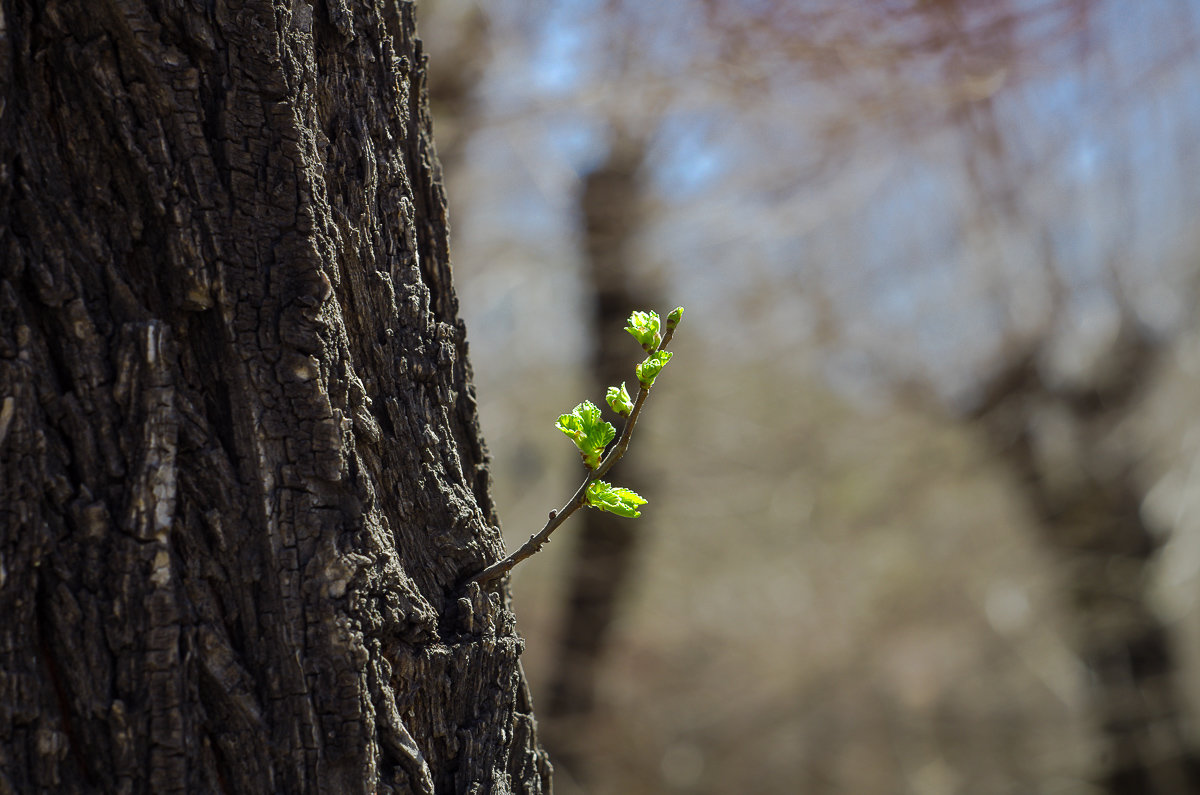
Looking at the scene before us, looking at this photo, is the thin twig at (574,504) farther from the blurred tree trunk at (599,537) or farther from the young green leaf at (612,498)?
the blurred tree trunk at (599,537)

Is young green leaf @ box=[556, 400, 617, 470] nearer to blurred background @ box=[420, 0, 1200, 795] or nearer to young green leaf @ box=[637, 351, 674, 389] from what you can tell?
young green leaf @ box=[637, 351, 674, 389]

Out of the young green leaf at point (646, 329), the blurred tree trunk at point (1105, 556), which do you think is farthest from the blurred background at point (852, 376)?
the young green leaf at point (646, 329)

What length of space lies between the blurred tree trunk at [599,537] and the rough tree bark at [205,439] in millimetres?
5051

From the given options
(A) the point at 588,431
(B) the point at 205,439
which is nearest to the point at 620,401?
(A) the point at 588,431

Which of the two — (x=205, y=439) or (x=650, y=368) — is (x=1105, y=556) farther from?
(x=205, y=439)

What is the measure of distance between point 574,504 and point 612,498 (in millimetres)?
54

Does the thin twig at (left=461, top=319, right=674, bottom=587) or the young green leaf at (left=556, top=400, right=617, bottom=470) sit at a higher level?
the young green leaf at (left=556, top=400, right=617, bottom=470)

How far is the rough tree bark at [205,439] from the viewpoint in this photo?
1026mm

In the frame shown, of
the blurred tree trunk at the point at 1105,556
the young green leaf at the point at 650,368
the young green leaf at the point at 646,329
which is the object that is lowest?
the young green leaf at the point at 650,368

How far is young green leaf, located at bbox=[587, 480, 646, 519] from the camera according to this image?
1.17 meters

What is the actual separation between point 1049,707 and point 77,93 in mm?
9727

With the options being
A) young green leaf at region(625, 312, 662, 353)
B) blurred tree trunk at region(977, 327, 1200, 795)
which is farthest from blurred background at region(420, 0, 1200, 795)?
young green leaf at region(625, 312, 662, 353)

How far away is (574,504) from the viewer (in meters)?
→ 1.21

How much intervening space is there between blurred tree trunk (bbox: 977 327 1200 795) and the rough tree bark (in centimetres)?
641
